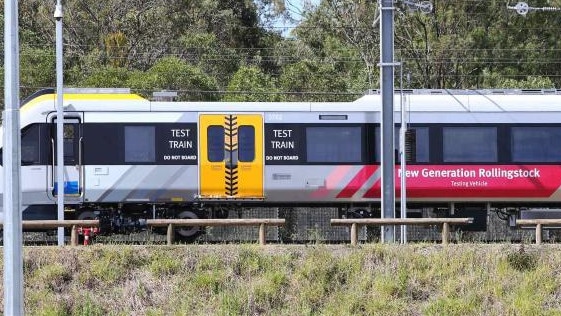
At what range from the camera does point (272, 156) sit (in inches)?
803

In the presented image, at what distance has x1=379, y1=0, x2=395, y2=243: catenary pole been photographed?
18.1 meters

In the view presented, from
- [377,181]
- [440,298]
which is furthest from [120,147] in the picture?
[440,298]

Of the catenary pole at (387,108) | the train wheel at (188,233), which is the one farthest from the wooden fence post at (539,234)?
the train wheel at (188,233)

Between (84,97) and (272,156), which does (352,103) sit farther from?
(84,97)

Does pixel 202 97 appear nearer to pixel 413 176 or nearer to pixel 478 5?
pixel 478 5

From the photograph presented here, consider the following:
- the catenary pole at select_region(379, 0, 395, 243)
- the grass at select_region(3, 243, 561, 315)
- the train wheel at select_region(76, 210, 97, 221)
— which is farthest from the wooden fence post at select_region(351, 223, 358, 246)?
the train wheel at select_region(76, 210, 97, 221)

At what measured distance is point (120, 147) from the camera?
20.2 meters

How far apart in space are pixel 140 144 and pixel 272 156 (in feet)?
9.64

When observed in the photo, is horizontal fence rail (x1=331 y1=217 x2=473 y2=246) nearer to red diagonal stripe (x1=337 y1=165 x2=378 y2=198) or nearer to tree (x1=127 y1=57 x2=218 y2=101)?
red diagonal stripe (x1=337 y1=165 x2=378 y2=198)

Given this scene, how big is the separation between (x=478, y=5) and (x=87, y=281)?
34.0m

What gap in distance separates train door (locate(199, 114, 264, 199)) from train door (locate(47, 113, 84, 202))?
2662 mm

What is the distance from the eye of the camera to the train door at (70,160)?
20062mm

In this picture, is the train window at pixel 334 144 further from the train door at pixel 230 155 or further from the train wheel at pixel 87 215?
the train wheel at pixel 87 215

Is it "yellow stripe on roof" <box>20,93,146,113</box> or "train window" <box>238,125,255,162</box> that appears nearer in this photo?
"train window" <box>238,125,255,162</box>
